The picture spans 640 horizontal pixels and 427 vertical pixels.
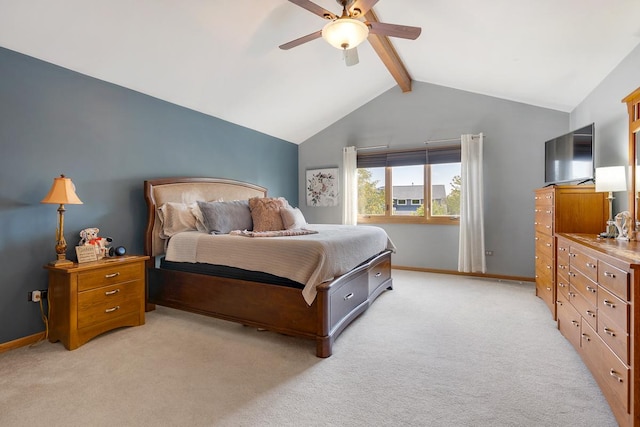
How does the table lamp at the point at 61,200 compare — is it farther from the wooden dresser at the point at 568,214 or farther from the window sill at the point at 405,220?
the wooden dresser at the point at 568,214

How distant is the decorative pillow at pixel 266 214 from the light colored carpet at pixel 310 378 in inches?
43.4

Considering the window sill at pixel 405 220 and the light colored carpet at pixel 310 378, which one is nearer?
the light colored carpet at pixel 310 378

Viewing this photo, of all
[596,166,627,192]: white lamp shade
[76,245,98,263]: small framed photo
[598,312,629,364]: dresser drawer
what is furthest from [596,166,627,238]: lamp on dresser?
[76,245,98,263]: small framed photo

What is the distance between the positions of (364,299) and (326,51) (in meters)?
2.89

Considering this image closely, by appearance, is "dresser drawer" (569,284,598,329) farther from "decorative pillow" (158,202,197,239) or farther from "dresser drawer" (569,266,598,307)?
"decorative pillow" (158,202,197,239)

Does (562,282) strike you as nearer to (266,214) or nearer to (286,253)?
(286,253)

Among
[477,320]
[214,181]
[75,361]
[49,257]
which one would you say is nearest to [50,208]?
[49,257]

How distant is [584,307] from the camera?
6.71ft

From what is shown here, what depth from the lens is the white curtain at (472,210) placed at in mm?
4488

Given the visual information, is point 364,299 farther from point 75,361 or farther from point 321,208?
point 321,208

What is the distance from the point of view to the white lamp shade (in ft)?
7.53

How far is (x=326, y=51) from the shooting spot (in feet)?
12.0

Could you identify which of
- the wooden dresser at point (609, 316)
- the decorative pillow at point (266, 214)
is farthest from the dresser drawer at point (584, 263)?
the decorative pillow at point (266, 214)

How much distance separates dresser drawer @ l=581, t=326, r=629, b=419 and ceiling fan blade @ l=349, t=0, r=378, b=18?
8.36 feet
